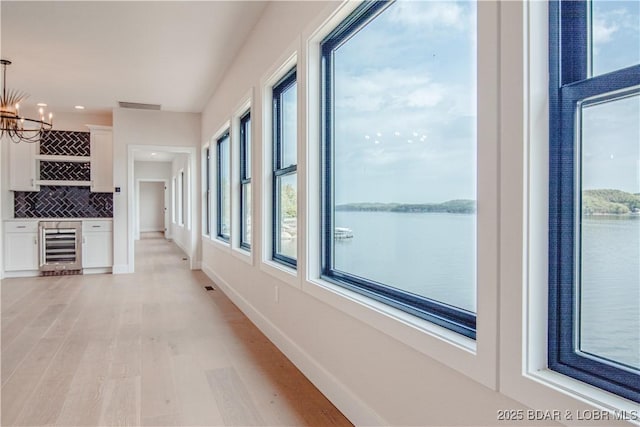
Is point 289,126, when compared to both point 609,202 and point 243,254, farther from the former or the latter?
point 609,202

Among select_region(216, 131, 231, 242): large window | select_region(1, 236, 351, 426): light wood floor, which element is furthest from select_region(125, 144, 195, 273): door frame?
select_region(1, 236, 351, 426): light wood floor

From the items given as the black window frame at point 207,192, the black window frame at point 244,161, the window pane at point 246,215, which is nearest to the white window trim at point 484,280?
the window pane at point 246,215

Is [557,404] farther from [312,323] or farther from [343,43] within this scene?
[343,43]

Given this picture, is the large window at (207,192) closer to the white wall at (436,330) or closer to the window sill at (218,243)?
the window sill at (218,243)

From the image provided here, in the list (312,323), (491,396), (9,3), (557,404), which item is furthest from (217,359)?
(9,3)

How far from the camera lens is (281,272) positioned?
3.19m

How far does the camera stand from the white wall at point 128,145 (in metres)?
7.04

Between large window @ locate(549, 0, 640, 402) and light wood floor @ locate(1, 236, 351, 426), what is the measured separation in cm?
136

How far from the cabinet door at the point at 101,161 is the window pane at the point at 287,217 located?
4964 millimetres

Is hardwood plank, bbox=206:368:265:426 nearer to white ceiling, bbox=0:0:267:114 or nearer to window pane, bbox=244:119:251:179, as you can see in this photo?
window pane, bbox=244:119:251:179

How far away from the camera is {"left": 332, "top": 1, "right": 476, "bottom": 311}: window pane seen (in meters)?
1.58

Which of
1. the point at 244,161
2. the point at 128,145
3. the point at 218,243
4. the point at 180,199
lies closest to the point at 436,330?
the point at 244,161

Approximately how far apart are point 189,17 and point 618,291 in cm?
379

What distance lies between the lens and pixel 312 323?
263 centimetres
